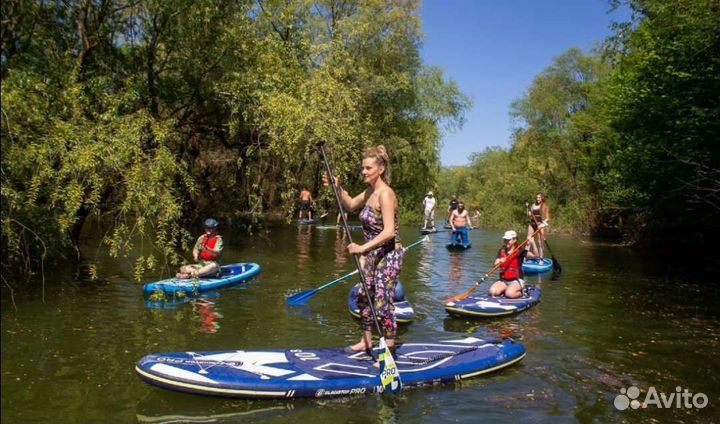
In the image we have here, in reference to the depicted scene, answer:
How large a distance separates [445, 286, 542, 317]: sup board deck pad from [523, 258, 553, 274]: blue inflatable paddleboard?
4.31 meters

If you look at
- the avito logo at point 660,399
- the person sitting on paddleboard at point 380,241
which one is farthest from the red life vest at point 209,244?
the avito logo at point 660,399

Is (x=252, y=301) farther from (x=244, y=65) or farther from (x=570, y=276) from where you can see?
(x=570, y=276)

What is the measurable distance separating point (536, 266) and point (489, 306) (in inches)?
216

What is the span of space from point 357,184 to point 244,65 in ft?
54.9

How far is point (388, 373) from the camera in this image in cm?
529

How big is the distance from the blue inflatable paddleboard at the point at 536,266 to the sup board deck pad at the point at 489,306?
4315mm

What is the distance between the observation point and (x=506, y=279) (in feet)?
31.5

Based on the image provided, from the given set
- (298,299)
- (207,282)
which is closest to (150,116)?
(207,282)

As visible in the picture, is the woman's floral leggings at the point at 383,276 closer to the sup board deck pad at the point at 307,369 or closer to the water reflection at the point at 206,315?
the sup board deck pad at the point at 307,369

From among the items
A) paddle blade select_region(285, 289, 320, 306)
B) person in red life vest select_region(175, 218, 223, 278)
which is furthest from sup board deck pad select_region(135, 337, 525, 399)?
person in red life vest select_region(175, 218, 223, 278)

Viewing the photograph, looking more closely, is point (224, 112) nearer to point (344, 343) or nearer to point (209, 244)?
point (209, 244)

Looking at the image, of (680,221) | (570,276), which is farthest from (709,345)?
(680,221)

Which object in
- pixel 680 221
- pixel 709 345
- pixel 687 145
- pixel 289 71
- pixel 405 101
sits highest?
pixel 405 101

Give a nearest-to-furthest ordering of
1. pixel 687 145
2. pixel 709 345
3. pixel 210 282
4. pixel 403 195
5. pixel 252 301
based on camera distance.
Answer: pixel 709 345 < pixel 252 301 < pixel 210 282 < pixel 687 145 < pixel 403 195
